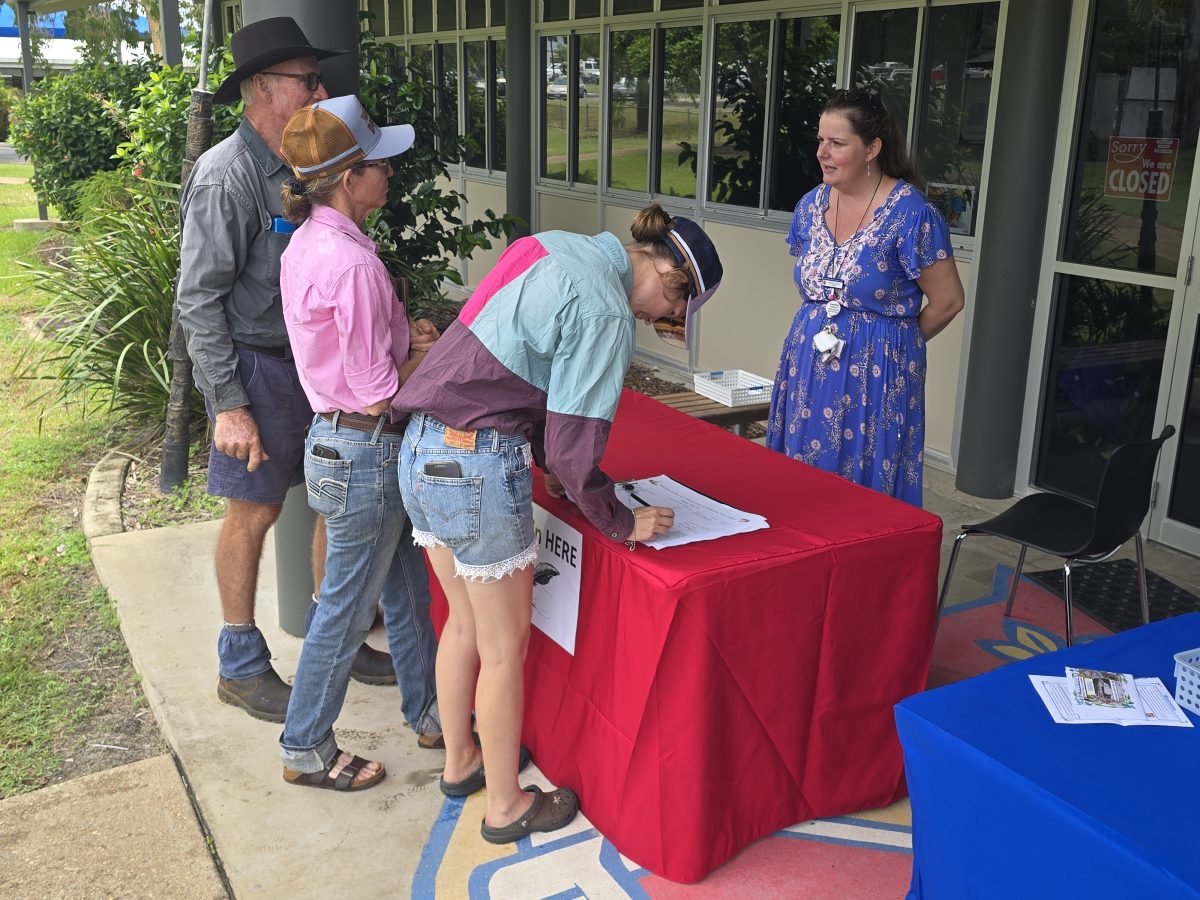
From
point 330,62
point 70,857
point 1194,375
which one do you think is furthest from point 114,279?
point 1194,375

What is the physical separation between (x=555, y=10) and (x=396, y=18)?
4015 millimetres

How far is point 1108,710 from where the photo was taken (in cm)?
206

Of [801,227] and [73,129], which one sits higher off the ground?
[73,129]

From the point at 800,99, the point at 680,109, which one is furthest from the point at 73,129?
the point at 800,99

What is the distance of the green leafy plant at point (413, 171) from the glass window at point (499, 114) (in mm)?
3842

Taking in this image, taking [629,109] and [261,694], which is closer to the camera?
[261,694]

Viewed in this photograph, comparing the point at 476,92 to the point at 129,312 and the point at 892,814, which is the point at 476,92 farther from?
the point at 892,814

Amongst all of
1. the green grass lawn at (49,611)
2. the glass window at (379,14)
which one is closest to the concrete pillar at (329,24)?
the green grass lawn at (49,611)

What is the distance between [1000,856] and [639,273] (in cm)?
134

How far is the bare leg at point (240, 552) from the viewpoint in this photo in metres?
3.41

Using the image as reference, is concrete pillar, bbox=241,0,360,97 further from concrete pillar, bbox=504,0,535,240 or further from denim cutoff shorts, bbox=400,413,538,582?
concrete pillar, bbox=504,0,535,240

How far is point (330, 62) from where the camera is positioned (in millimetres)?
3582

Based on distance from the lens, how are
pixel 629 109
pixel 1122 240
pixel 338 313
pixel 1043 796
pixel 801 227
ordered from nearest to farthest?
1. pixel 1043 796
2. pixel 338 313
3. pixel 801 227
4. pixel 1122 240
5. pixel 629 109

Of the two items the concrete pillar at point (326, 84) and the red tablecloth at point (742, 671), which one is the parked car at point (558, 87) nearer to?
the concrete pillar at point (326, 84)
